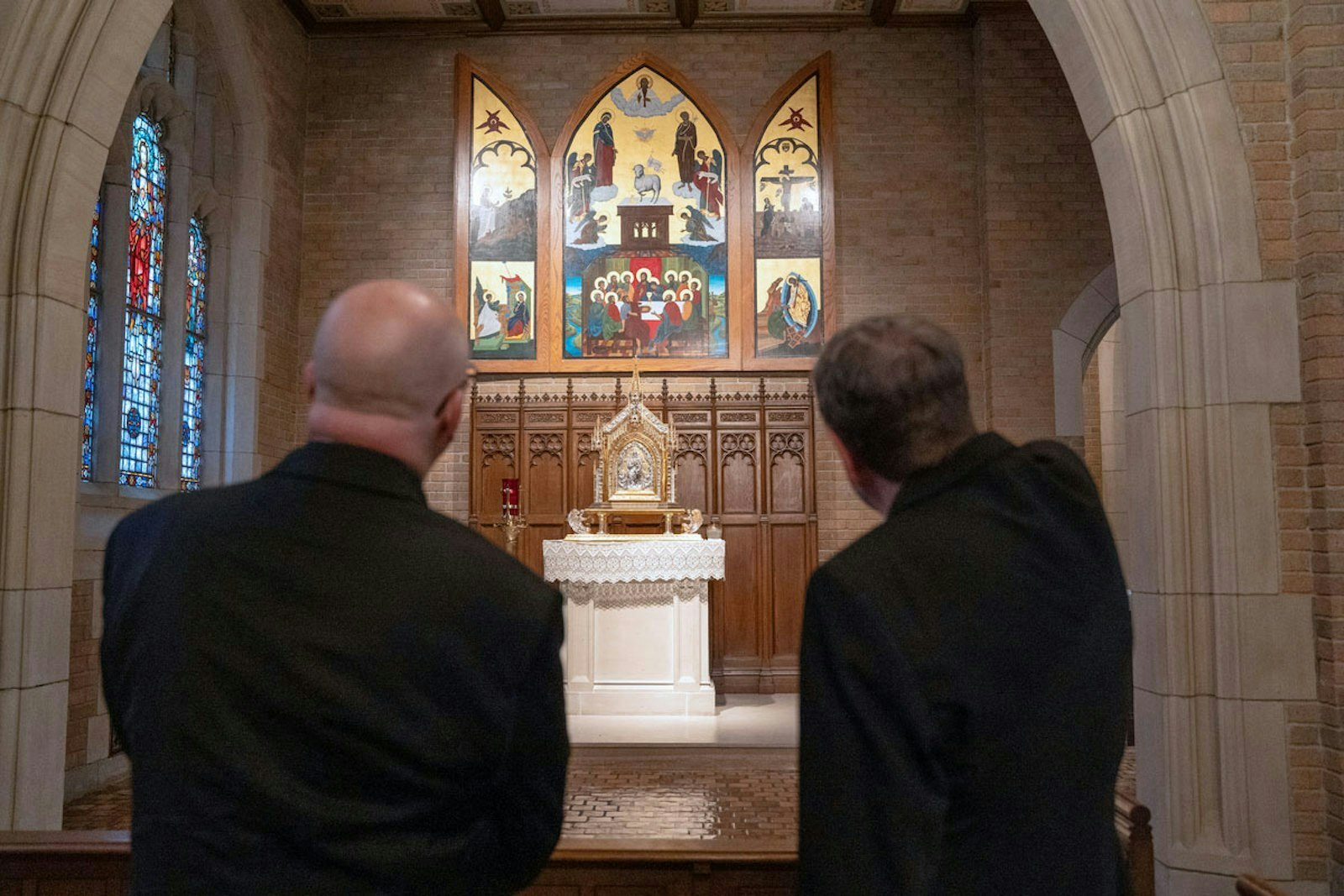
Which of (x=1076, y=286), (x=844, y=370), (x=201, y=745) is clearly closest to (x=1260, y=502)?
(x=844, y=370)

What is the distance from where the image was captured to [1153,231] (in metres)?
4.70

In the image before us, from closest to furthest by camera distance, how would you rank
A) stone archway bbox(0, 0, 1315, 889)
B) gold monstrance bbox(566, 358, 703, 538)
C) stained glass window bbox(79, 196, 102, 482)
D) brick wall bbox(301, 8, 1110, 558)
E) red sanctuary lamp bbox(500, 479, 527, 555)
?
stone archway bbox(0, 0, 1315, 889), stained glass window bbox(79, 196, 102, 482), red sanctuary lamp bbox(500, 479, 527, 555), gold monstrance bbox(566, 358, 703, 538), brick wall bbox(301, 8, 1110, 558)

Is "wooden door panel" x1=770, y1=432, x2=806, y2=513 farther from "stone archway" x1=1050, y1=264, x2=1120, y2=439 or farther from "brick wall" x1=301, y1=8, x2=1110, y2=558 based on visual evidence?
"stone archway" x1=1050, y1=264, x2=1120, y2=439

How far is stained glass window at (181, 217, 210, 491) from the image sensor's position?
926cm

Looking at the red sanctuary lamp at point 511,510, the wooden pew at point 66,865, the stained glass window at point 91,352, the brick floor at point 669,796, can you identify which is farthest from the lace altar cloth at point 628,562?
the wooden pew at point 66,865

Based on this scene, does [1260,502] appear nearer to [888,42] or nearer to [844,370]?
[844,370]

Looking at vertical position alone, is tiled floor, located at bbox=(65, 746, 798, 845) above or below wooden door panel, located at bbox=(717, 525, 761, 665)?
below

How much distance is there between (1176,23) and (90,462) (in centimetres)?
730

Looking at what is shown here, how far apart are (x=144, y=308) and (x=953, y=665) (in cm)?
860

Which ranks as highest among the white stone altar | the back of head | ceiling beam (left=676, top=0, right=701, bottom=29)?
ceiling beam (left=676, top=0, right=701, bottom=29)

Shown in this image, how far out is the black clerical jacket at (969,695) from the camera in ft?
4.42

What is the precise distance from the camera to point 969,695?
138 centimetres

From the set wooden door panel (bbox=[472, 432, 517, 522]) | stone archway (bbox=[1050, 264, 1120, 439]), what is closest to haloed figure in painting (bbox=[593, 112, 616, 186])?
wooden door panel (bbox=[472, 432, 517, 522])

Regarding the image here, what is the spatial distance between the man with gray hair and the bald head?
1.89ft
